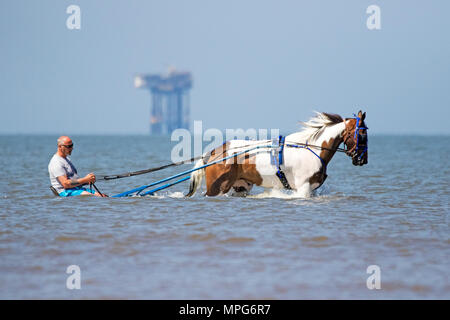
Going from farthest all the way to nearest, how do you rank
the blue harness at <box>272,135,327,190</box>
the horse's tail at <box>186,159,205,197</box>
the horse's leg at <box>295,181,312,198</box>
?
the horse's tail at <box>186,159,205,197</box>
the horse's leg at <box>295,181,312,198</box>
the blue harness at <box>272,135,327,190</box>

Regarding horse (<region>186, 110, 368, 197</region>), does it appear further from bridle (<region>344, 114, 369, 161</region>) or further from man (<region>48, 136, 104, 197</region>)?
man (<region>48, 136, 104, 197</region>)

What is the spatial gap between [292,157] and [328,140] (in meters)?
0.76

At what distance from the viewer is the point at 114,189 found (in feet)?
57.4

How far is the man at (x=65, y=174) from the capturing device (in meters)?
11.6

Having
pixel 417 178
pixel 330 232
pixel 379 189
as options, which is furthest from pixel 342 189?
pixel 330 232

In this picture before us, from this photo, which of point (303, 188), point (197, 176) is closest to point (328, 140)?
point (303, 188)

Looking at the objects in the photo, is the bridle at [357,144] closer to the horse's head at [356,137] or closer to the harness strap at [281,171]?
the horse's head at [356,137]

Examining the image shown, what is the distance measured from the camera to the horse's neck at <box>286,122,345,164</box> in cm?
1177

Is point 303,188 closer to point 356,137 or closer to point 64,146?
point 356,137

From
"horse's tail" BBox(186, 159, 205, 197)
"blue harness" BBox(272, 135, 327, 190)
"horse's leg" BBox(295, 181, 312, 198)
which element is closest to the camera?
"blue harness" BBox(272, 135, 327, 190)

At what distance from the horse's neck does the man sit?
3.83 m

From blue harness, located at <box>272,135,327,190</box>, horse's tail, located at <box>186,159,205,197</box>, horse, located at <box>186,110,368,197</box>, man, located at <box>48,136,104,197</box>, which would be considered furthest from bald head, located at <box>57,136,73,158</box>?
blue harness, located at <box>272,135,327,190</box>
